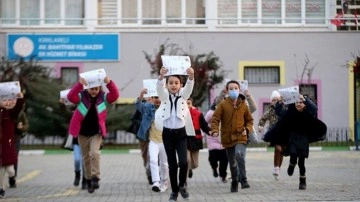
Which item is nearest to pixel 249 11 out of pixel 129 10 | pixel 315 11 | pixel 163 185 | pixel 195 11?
pixel 315 11

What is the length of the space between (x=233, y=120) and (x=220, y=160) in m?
2.92

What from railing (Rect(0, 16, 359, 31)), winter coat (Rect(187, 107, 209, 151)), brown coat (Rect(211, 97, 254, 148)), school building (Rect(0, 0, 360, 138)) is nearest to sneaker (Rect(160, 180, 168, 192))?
winter coat (Rect(187, 107, 209, 151))

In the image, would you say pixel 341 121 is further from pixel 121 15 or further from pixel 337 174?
pixel 337 174

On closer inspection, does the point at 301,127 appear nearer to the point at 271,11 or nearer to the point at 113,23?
the point at 271,11

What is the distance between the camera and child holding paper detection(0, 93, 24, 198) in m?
17.3

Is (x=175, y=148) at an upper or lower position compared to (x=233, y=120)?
lower

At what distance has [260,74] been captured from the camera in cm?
4131

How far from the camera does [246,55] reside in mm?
41062

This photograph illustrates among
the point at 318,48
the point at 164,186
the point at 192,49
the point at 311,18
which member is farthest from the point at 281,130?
the point at 192,49

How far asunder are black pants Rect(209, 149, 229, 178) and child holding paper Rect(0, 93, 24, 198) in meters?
4.22

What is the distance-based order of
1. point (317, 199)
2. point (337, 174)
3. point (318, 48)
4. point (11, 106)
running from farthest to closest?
1. point (318, 48)
2. point (337, 174)
3. point (11, 106)
4. point (317, 199)

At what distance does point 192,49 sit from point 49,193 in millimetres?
23050

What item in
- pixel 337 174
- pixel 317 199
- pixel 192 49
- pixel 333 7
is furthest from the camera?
pixel 192 49

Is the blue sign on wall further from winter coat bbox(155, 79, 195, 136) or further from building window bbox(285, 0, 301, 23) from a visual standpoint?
winter coat bbox(155, 79, 195, 136)
